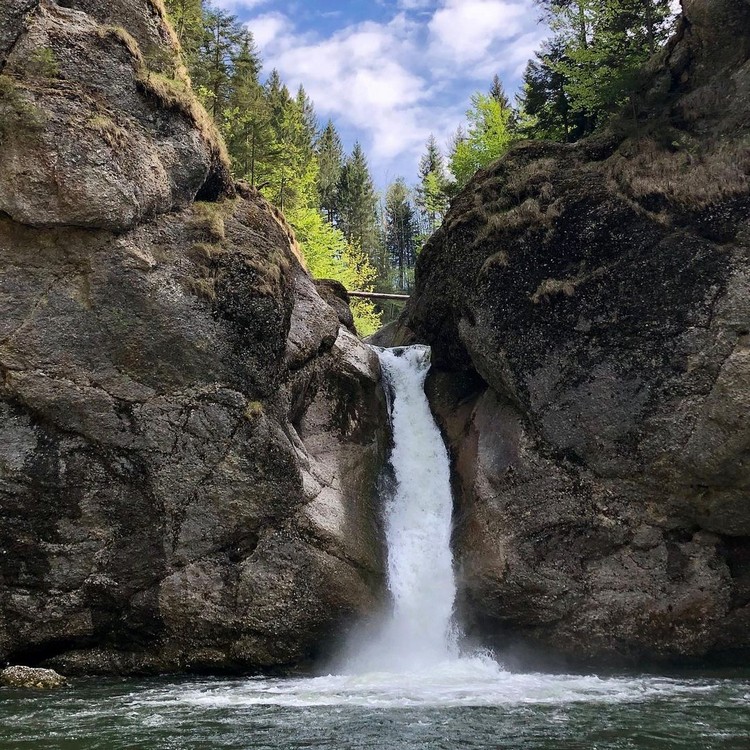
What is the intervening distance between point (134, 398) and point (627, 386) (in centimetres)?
1076

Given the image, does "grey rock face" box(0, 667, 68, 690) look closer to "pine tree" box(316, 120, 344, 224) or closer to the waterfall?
the waterfall

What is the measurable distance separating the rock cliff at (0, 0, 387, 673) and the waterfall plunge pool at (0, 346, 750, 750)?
1264 millimetres

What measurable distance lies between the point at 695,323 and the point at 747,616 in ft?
20.8

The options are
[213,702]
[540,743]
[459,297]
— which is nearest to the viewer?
[540,743]

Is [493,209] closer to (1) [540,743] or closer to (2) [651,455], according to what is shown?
(2) [651,455]

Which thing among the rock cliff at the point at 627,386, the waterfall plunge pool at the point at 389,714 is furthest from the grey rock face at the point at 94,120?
the waterfall plunge pool at the point at 389,714

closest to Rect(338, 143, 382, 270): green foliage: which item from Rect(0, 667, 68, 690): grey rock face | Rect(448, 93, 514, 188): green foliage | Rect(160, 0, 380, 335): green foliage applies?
Rect(160, 0, 380, 335): green foliage

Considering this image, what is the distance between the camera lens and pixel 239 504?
1410 centimetres

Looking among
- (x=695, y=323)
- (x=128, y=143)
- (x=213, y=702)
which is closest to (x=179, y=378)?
(x=128, y=143)

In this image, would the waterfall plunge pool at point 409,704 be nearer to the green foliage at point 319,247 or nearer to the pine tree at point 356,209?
the green foliage at point 319,247

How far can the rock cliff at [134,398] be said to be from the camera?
12992 millimetres

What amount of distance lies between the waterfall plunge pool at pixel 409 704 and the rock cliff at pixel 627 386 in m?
1.07

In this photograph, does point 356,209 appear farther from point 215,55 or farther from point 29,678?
point 29,678

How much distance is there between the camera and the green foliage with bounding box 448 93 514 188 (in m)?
30.7
